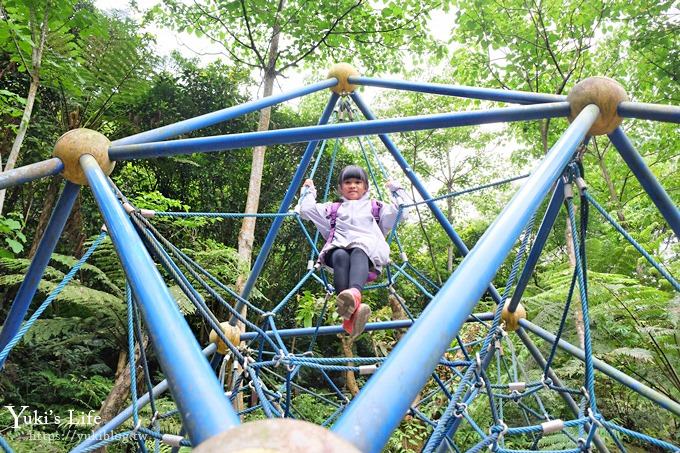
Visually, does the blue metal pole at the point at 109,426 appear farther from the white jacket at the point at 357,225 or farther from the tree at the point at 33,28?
the tree at the point at 33,28

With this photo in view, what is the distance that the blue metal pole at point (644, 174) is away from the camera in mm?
1487

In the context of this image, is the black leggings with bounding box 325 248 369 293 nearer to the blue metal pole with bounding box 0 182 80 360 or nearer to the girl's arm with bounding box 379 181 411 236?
the girl's arm with bounding box 379 181 411 236

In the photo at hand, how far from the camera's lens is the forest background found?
326 centimetres

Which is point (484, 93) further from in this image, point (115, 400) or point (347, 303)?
point (115, 400)

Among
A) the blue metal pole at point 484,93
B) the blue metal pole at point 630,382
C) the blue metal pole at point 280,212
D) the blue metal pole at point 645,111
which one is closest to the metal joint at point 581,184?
the blue metal pole at point 645,111

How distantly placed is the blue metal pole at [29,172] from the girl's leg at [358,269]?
1.41 meters

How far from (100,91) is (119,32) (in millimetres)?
560

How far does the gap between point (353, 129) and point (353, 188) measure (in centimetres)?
149

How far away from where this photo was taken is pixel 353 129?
4.98 feet

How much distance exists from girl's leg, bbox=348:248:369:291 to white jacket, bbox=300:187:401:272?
47mm

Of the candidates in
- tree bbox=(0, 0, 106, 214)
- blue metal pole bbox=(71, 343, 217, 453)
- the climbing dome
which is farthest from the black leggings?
tree bbox=(0, 0, 106, 214)

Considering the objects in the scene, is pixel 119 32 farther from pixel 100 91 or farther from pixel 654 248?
pixel 654 248

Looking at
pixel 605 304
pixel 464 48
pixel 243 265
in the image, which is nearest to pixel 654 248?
pixel 605 304

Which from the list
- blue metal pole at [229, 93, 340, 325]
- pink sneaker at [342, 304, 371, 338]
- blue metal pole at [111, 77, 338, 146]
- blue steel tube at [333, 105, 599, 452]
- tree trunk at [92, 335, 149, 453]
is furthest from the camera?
tree trunk at [92, 335, 149, 453]
